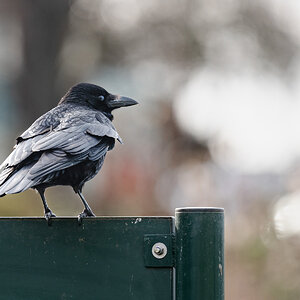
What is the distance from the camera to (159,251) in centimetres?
307

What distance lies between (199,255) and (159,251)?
0.46 feet

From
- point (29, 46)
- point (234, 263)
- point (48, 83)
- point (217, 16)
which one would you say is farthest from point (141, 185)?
point (29, 46)

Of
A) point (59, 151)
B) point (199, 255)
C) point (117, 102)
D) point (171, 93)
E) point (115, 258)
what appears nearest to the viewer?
point (199, 255)

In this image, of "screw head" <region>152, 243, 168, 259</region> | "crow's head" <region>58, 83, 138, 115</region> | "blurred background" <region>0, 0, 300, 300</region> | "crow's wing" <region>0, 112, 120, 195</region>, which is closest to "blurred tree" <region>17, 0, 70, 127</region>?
"blurred background" <region>0, 0, 300, 300</region>

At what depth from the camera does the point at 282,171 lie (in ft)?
32.2

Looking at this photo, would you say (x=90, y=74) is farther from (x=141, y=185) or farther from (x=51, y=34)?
(x=141, y=185)

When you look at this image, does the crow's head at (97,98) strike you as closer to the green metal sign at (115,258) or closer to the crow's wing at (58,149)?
the crow's wing at (58,149)

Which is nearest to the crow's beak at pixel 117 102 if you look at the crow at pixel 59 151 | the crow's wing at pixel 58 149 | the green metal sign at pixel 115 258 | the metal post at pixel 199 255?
the crow at pixel 59 151

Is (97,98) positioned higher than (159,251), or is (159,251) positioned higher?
(97,98)

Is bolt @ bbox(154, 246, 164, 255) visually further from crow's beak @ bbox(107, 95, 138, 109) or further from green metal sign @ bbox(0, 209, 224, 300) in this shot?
crow's beak @ bbox(107, 95, 138, 109)

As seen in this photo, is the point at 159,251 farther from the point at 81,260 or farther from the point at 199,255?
the point at 81,260

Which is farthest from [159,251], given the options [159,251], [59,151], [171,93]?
[171,93]

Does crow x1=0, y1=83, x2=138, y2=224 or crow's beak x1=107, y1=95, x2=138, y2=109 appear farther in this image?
crow's beak x1=107, y1=95, x2=138, y2=109

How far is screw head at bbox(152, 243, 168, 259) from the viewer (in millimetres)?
3074
